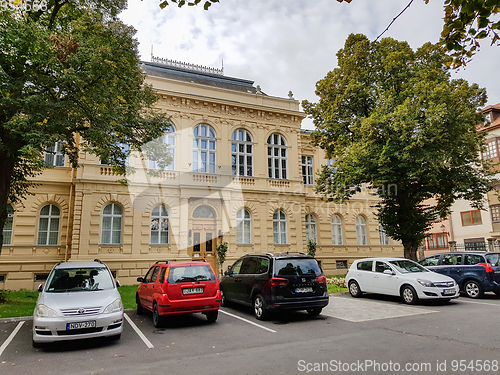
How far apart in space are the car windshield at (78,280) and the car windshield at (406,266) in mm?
9597

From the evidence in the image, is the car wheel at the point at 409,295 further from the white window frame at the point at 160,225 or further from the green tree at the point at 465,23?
the white window frame at the point at 160,225

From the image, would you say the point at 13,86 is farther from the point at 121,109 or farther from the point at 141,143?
the point at 141,143

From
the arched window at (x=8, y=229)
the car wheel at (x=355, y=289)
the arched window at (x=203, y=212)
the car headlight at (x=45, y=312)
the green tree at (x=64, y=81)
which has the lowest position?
the car wheel at (x=355, y=289)

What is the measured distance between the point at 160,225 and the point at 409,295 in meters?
14.1

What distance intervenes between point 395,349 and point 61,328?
641 centimetres

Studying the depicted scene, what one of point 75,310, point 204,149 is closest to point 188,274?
point 75,310

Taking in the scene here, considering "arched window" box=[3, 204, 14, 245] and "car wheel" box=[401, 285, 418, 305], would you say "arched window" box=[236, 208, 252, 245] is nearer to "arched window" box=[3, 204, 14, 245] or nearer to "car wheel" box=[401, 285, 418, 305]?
"car wheel" box=[401, 285, 418, 305]

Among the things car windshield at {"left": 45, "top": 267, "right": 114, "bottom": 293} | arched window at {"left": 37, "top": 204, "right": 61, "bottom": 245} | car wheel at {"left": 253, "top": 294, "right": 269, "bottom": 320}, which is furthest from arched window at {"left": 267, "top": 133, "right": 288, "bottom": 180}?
car windshield at {"left": 45, "top": 267, "right": 114, "bottom": 293}

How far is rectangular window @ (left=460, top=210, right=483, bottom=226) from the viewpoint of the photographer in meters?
33.2

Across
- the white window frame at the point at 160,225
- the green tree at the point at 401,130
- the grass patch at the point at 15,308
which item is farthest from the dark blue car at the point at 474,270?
the grass patch at the point at 15,308

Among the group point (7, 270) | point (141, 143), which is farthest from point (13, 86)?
point (7, 270)

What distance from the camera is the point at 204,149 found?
22.8 metres

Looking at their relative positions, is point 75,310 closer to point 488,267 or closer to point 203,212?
point 488,267

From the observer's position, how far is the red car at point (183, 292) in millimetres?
8922
